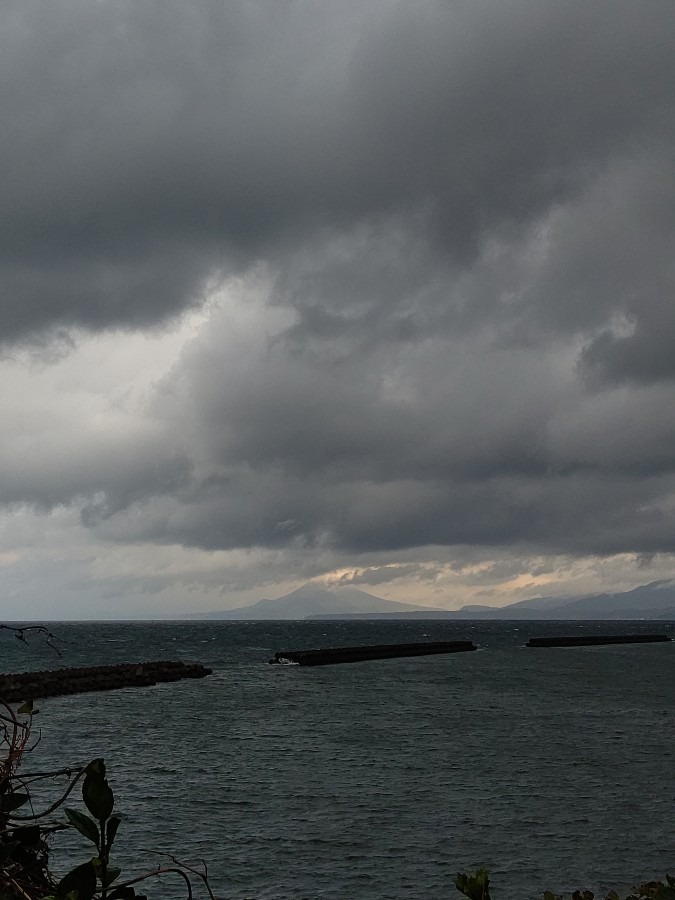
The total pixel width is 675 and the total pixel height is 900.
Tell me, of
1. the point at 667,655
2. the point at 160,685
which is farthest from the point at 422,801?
the point at 667,655

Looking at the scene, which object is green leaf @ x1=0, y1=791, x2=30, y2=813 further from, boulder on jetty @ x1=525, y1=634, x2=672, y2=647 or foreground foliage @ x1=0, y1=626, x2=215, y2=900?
boulder on jetty @ x1=525, y1=634, x2=672, y2=647

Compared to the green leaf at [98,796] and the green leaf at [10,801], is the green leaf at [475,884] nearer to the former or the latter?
the green leaf at [98,796]

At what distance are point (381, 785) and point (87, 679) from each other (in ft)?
160

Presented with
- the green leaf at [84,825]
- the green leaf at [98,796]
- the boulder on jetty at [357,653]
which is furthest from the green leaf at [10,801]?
the boulder on jetty at [357,653]

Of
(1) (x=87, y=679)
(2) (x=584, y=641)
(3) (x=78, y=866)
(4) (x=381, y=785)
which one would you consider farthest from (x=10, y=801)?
(2) (x=584, y=641)

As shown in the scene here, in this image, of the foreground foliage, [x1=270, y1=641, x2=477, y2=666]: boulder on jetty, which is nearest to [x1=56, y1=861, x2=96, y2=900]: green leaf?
the foreground foliage

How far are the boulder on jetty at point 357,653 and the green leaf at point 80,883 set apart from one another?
331 ft

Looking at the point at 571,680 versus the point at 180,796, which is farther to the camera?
A: the point at 571,680

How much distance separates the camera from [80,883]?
3500 millimetres

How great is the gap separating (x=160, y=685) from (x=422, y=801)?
50536mm

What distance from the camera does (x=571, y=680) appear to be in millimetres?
79375

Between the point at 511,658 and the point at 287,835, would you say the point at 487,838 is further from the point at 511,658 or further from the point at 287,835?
the point at 511,658

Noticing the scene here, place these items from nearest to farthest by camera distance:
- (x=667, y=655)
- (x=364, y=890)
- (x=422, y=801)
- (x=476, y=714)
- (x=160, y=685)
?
(x=364, y=890)
(x=422, y=801)
(x=476, y=714)
(x=160, y=685)
(x=667, y=655)

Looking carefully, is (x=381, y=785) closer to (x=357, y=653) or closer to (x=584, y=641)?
(x=357, y=653)
